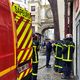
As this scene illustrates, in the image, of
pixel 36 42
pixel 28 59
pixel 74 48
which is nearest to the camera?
pixel 28 59

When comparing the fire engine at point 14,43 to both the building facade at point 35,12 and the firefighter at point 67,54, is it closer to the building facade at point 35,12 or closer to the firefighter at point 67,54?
the firefighter at point 67,54

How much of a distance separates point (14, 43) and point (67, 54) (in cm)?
848

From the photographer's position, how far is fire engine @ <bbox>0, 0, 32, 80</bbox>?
4.68 meters

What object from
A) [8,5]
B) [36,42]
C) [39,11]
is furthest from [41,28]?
[8,5]

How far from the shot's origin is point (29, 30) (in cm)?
688

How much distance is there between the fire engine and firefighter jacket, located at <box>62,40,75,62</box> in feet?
21.1

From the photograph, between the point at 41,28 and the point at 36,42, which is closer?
the point at 36,42

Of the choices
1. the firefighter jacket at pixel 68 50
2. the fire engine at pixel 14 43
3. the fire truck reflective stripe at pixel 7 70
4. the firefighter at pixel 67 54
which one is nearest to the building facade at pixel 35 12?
the firefighter at pixel 67 54

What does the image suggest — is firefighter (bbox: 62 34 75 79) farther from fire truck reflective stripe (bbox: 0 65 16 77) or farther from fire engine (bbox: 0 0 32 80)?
fire truck reflective stripe (bbox: 0 65 16 77)

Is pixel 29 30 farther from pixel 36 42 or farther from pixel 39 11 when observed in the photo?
pixel 39 11

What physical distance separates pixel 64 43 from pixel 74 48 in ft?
1.36

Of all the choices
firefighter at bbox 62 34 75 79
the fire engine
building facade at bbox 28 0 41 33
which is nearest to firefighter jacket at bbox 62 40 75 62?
firefighter at bbox 62 34 75 79

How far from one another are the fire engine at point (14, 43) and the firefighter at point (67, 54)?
646 centimetres

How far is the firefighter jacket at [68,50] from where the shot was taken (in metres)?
13.2
